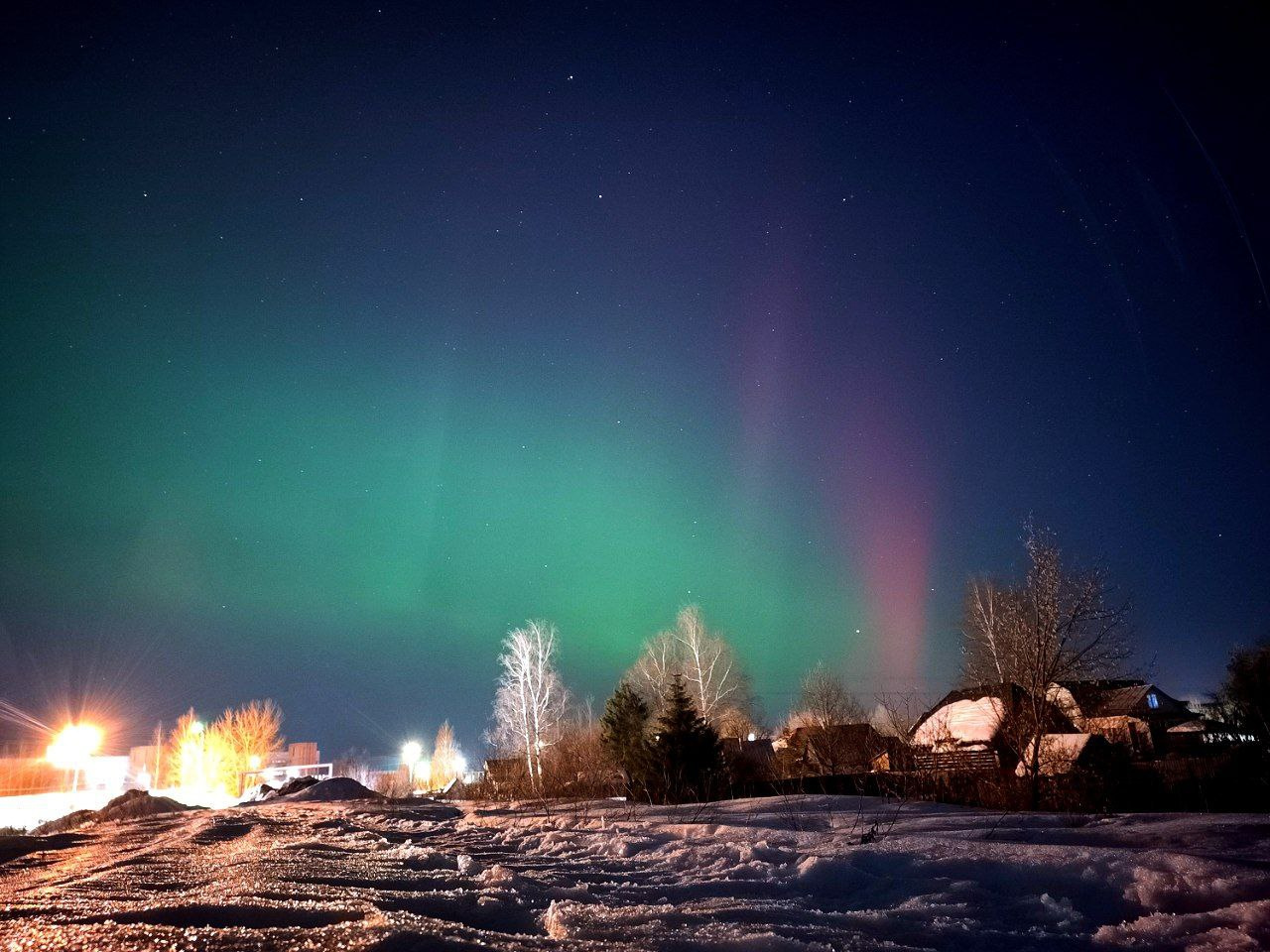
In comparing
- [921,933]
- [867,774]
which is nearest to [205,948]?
[921,933]

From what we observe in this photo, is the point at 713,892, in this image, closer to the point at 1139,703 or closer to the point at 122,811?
the point at 122,811

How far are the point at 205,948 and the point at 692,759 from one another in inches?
574

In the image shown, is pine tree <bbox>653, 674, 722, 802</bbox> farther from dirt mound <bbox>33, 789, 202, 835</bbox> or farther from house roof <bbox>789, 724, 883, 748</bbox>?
dirt mound <bbox>33, 789, 202, 835</bbox>

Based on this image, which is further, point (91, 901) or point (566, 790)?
point (566, 790)

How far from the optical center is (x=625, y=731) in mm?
21328

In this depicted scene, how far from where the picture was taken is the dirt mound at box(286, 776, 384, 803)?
18.6 m

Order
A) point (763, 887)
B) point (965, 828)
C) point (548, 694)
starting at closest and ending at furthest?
point (763, 887) → point (965, 828) → point (548, 694)

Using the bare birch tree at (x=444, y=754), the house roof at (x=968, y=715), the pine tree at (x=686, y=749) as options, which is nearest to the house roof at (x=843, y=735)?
the house roof at (x=968, y=715)

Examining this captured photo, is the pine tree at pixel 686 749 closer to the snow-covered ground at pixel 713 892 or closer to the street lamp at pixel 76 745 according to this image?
the snow-covered ground at pixel 713 892

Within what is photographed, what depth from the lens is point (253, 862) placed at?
17.1 ft

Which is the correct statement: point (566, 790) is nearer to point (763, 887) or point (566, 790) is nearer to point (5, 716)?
point (763, 887)

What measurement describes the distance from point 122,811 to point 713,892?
65.1ft

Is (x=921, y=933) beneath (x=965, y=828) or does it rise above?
above

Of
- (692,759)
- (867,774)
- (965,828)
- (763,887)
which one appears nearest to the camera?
(763,887)
